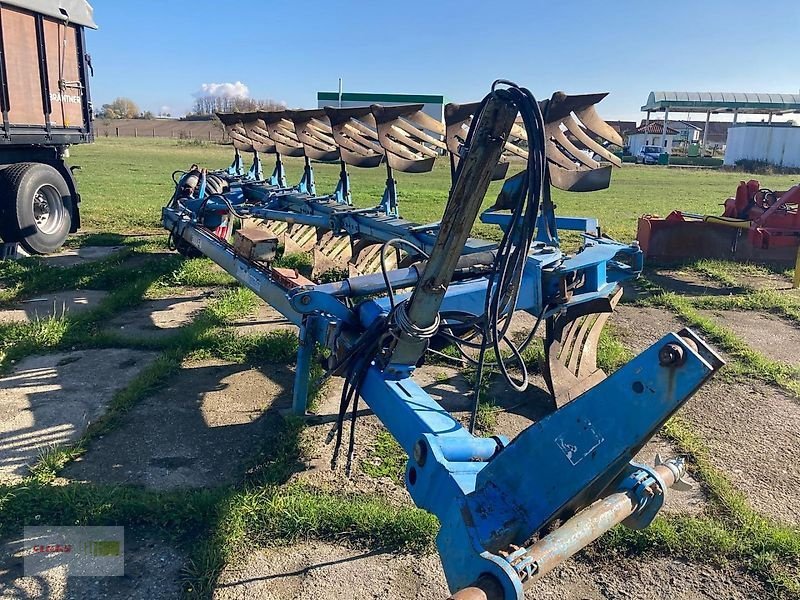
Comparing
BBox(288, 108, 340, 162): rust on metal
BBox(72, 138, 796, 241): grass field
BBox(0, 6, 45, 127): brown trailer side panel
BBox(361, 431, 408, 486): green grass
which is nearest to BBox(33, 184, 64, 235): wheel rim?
BBox(0, 6, 45, 127): brown trailer side panel

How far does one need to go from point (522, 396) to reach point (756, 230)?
4743 millimetres

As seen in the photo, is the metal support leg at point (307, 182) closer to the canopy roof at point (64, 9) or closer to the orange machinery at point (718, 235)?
the canopy roof at point (64, 9)

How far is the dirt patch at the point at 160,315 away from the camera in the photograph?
536 cm

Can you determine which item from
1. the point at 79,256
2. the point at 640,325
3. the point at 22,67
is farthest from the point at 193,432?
the point at 22,67

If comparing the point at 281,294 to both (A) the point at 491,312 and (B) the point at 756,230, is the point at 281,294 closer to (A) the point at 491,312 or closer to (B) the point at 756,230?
(A) the point at 491,312

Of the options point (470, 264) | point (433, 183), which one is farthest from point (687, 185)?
point (470, 264)

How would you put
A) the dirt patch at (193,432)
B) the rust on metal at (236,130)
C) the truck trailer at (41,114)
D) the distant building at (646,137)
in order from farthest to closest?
the distant building at (646,137) < the rust on metal at (236,130) < the truck trailer at (41,114) < the dirt patch at (193,432)

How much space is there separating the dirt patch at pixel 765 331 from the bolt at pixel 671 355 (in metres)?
4.09

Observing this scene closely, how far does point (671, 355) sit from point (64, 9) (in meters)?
9.68

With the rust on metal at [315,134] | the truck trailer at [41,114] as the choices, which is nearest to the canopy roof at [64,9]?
the truck trailer at [41,114]

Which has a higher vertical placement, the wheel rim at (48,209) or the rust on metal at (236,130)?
the rust on metal at (236,130)

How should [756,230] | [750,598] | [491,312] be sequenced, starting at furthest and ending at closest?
[756,230] < [750,598] < [491,312]

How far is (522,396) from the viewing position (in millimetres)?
4293

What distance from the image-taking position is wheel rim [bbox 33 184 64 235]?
27.8 ft
